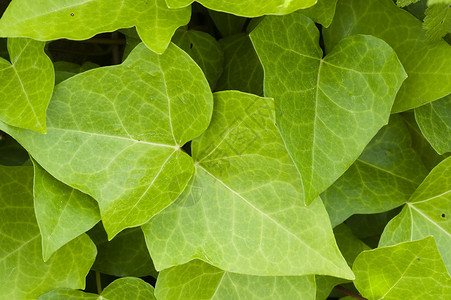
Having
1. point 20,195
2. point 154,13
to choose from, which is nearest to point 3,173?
point 20,195

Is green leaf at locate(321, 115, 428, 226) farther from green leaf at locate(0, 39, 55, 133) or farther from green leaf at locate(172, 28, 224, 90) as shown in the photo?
green leaf at locate(0, 39, 55, 133)

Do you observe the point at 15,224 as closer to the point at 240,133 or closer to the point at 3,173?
the point at 3,173

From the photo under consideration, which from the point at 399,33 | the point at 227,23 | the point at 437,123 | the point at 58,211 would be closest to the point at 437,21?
the point at 399,33

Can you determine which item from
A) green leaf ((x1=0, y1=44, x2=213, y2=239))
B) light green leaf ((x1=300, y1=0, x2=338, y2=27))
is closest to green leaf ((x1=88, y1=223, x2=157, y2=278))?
green leaf ((x1=0, y1=44, x2=213, y2=239))

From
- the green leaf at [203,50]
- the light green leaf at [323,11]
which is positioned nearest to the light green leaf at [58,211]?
the green leaf at [203,50]

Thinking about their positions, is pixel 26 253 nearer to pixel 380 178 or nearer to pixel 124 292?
pixel 124 292

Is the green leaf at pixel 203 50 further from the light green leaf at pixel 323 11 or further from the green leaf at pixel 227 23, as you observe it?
the light green leaf at pixel 323 11
